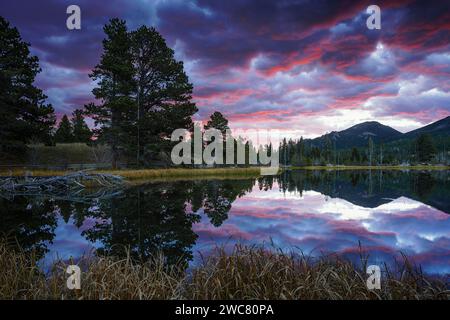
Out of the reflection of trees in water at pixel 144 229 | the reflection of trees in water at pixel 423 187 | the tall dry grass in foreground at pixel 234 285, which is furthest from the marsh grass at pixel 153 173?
the tall dry grass in foreground at pixel 234 285

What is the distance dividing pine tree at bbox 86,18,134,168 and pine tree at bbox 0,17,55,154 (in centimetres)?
503

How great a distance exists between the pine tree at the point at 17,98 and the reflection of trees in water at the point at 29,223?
47.6ft

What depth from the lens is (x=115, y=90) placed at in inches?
1211

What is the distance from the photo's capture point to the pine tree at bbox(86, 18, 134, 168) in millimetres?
29703

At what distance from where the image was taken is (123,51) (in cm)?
3180

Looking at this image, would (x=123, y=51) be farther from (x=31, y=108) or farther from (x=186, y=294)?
(x=186, y=294)

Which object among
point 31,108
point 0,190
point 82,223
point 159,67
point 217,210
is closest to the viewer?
point 82,223

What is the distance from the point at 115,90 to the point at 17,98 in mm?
9113

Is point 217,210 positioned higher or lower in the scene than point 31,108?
lower

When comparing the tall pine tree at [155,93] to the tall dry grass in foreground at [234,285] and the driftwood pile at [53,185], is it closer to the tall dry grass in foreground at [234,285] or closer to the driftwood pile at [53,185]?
the driftwood pile at [53,185]

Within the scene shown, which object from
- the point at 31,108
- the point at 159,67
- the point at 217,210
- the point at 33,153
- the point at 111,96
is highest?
the point at 159,67

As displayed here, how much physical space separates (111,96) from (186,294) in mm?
30563

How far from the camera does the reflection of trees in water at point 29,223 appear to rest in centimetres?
830
